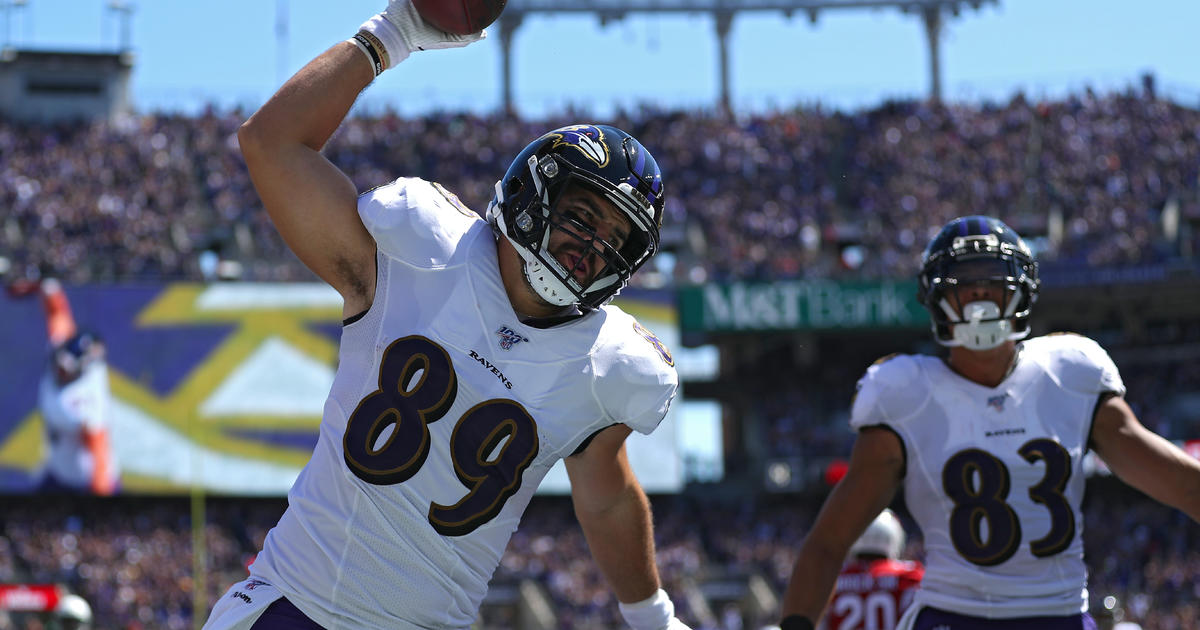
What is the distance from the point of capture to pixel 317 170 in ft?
9.73

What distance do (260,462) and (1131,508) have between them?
1712cm

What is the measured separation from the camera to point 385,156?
3064 cm

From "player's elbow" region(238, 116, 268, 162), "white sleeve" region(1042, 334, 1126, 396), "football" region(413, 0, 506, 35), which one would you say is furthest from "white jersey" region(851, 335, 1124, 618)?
"player's elbow" region(238, 116, 268, 162)

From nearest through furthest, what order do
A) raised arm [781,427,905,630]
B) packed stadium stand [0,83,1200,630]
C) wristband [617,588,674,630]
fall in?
1. wristband [617,588,674,630]
2. raised arm [781,427,905,630]
3. packed stadium stand [0,83,1200,630]

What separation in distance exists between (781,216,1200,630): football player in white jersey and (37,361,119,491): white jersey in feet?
77.3

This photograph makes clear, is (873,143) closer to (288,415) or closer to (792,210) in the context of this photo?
(792,210)

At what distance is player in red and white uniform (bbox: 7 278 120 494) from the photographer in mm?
25562

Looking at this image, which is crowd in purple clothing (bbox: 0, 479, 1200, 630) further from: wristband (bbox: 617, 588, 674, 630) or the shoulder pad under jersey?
wristband (bbox: 617, 588, 674, 630)

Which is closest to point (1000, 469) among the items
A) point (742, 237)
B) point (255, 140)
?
point (255, 140)

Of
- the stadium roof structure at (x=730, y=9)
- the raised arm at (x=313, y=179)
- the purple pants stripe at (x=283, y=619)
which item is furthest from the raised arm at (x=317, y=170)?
the stadium roof structure at (x=730, y=9)

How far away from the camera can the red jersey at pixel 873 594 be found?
5.95m

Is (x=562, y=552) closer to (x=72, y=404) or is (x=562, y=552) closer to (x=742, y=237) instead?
(x=742, y=237)

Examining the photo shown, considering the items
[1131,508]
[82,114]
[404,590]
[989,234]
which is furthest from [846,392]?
[404,590]

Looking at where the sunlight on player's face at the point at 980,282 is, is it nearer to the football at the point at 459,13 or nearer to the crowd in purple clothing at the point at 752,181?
the football at the point at 459,13
